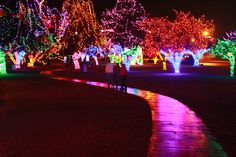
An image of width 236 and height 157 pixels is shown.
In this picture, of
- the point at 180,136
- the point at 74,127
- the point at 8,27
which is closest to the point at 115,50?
the point at 8,27

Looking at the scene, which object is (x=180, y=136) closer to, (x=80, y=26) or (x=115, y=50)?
(x=80, y=26)

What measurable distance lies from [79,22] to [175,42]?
37.2 feet

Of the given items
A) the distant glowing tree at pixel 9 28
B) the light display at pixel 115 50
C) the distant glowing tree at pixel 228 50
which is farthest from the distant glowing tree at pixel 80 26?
the distant glowing tree at pixel 228 50

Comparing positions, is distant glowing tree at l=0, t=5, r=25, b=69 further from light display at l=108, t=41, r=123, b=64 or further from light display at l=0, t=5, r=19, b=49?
light display at l=108, t=41, r=123, b=64

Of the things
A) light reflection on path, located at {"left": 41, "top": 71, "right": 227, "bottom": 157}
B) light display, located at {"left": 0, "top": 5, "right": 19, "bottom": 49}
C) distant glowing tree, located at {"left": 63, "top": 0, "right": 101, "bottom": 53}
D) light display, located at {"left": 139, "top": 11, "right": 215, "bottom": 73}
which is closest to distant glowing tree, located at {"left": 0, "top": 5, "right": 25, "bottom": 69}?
light display, located at {"left": 0, "top": 5, "right": 19, "bottom": 49}

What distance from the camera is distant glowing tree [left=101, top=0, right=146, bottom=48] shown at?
56.2 m

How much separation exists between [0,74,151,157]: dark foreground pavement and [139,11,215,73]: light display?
99.3ft

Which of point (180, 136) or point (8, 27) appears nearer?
point (180, 136)

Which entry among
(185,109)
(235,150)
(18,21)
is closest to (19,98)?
(185,109)

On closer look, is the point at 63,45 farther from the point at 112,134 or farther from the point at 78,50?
the point at 112,134

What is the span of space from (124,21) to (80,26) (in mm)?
8640

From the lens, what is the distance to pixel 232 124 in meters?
12.2

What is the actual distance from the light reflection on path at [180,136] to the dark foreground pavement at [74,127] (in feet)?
0.83

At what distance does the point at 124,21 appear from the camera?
56906 mm
